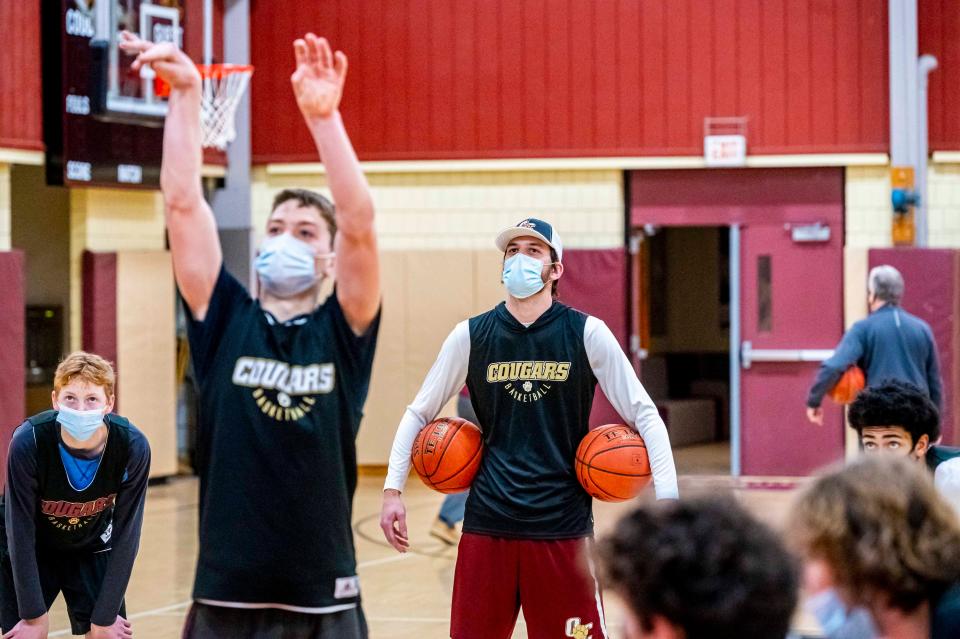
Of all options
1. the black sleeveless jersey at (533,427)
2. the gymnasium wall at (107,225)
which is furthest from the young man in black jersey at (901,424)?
the gymnasium wall at (107,225)

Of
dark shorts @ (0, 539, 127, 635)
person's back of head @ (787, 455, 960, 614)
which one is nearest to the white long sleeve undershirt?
dark shorts @ (0, 539, 127, 635)

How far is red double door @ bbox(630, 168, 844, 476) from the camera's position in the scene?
14008mm

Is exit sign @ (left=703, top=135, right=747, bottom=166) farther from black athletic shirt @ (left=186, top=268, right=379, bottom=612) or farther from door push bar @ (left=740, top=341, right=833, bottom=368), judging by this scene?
black athletic shirt @ (left=186, top=268, right=379, bottom=612)

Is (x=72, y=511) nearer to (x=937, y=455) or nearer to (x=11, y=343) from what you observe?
(x=937, y=455)

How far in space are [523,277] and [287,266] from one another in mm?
1735

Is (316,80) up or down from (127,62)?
down

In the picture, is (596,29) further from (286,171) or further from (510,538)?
(510,538)

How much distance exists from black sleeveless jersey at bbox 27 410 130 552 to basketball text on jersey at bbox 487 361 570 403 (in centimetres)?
150

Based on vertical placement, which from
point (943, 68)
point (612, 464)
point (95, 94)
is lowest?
point (612, 464)

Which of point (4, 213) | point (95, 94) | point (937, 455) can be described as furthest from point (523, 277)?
point (4, 213)

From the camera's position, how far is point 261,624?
3.44 m

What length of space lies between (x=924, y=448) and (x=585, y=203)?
9901 millimetres

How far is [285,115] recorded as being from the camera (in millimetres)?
14844

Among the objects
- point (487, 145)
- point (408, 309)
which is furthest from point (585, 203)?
point (408, 309)
